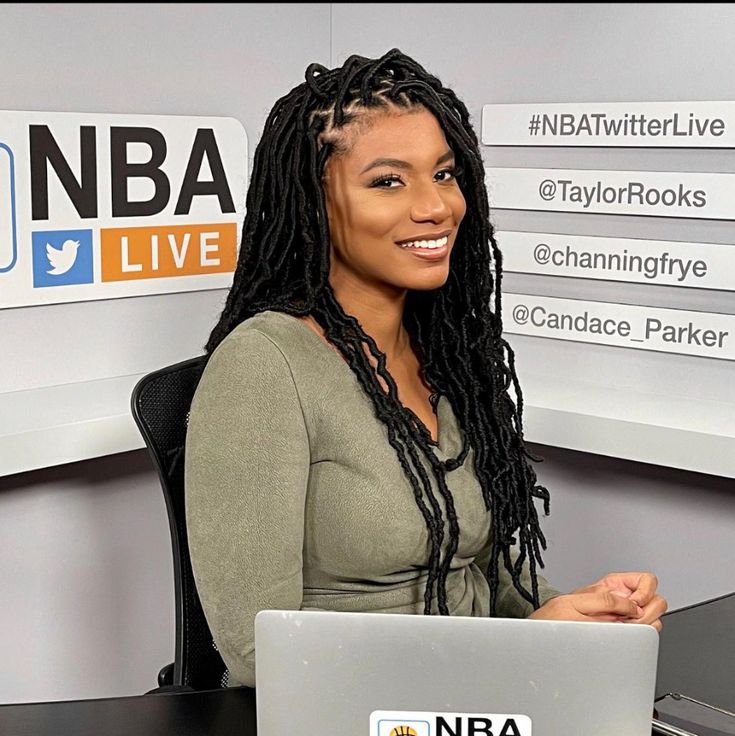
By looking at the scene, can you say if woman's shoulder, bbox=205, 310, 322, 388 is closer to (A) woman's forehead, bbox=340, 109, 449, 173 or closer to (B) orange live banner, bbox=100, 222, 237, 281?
(A) woman's forehead, bbox=340, 109, 449, 173

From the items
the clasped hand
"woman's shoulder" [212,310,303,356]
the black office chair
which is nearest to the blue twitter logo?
the black office chair

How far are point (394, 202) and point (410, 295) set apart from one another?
0.80 ft

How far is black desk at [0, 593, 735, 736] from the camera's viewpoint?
1.27 meters

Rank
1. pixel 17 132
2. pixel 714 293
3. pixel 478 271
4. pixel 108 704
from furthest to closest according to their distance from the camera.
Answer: pixel 714 293 → pixel 17 132 → pixel 478 271 → pixel 108 704

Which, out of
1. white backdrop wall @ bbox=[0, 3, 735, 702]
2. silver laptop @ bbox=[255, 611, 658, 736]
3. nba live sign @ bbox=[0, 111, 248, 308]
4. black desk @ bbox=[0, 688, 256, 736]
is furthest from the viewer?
white backdrop wall @ bbox=[0, 3, 735, 702]

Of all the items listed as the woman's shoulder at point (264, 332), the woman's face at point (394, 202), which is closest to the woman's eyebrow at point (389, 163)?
the woman's face at point (394, 202)

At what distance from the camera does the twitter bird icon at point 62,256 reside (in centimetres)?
219

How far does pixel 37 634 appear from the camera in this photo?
2346 mm

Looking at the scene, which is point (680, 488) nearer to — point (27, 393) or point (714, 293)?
point (714, 293)

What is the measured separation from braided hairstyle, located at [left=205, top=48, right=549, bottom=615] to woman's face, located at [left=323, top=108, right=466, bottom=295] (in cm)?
2

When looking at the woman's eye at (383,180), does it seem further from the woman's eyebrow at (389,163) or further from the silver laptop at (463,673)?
the silver laptop at (463,673)

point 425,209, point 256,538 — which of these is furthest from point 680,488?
point 256,538

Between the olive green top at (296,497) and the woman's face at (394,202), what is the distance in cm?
14

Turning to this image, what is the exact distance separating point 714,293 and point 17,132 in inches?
52.2
